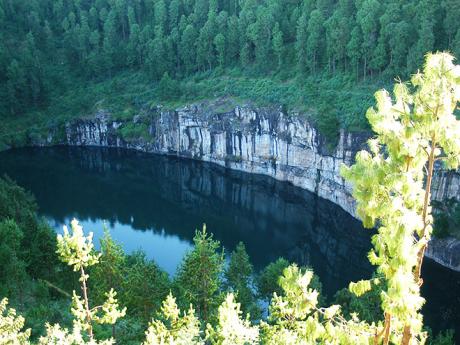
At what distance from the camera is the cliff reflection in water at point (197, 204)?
38688mm

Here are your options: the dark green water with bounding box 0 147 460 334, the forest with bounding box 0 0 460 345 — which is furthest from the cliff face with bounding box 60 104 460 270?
the forest with bounding box 0 0 460 345

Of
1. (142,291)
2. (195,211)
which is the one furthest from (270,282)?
(195,211)

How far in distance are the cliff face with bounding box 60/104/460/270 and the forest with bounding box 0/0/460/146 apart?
189 centimetres

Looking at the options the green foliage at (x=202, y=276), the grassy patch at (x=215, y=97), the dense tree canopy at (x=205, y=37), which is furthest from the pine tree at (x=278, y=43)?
the green foliage at (x=202, y=276)

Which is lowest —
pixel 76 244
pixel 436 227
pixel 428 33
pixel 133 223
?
pixel 133 223

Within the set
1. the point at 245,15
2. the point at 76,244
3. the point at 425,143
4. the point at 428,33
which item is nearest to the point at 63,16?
the point at 245,15

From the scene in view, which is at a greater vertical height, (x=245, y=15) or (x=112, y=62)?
(x=245, y=15)

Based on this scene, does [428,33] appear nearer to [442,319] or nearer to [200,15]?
[442,319]

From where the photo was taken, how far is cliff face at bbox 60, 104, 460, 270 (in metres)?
44.2

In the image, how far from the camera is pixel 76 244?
10.8 metres

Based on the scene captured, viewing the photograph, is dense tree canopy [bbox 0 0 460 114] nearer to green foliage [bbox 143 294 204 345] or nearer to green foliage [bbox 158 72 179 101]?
green foliage [bbox 158 72 179 101]

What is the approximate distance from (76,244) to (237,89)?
48307mm

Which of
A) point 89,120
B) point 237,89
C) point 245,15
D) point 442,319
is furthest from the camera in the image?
point 89,120

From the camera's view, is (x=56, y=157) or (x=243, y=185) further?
(x=56, y=157)
